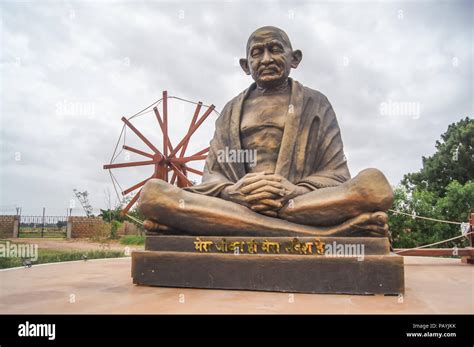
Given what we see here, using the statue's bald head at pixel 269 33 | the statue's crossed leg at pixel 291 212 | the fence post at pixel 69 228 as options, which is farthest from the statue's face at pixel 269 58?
the fence post at pixel 69 228

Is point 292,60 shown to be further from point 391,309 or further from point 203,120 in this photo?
point 203,120

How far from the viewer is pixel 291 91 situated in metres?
5.63

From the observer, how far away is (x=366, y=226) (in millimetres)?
4121

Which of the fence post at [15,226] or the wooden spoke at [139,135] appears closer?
the fence post at [15,226]

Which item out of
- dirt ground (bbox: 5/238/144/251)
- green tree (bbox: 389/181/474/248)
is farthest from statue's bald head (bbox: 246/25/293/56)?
dirt ground (bbox: 5/238/144/251)

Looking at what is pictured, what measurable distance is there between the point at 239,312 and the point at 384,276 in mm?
1611

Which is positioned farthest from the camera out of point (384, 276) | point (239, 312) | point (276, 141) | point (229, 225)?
point (276, 141)

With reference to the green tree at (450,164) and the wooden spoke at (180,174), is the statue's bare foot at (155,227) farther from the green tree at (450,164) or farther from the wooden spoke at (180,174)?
the wooden spoke at (180,174)

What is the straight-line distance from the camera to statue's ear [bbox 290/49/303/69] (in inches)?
232

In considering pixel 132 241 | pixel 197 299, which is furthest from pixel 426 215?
pixel 132 241

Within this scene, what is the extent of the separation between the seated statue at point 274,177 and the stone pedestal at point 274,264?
0.15 m

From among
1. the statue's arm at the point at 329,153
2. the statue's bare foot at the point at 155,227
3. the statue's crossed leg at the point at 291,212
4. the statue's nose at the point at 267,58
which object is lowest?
the statue's bare foot at the point at 155,227

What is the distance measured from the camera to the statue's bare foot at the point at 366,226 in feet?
13.4
